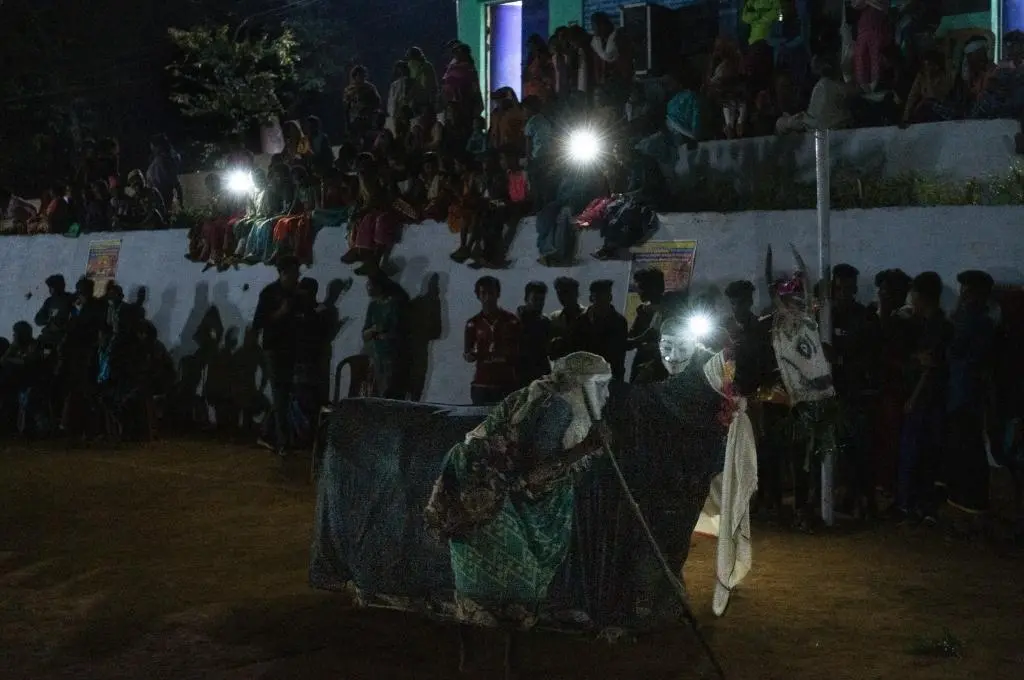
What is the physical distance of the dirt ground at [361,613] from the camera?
242 inches

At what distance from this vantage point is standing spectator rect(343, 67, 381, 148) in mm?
17706

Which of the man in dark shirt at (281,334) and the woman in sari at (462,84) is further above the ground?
the woman in sari at (462,84)

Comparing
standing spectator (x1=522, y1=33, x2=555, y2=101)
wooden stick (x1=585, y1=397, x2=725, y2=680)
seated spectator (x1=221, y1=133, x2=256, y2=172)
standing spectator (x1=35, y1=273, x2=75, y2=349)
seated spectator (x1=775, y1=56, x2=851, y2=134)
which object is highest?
standing spectator (x1=522, y1=33, x2=555, y2=101)

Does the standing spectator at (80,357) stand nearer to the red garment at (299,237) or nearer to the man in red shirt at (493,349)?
the red garment at (299,237)

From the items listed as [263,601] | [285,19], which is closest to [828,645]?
[263,601]

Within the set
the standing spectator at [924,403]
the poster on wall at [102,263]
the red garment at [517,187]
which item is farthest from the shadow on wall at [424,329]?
the poster on wall at [102,263]

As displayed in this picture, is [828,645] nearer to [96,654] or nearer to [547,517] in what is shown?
[547,517]

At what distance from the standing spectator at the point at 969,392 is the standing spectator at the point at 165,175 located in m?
14.7

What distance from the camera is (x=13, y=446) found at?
47.9 feet

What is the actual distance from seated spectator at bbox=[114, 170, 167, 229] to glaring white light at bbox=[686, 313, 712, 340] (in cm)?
1234

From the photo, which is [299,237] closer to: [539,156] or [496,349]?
[539,156]

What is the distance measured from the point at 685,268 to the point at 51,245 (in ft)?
41.5

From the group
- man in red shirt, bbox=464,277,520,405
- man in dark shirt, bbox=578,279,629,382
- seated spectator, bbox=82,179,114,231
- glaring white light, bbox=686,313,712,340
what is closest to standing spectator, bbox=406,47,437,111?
seated spectator, bbox=82,179,114,231

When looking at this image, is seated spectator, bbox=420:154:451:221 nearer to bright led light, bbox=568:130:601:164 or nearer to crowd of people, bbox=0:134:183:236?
bright led light, bbox=568:130:601:164
